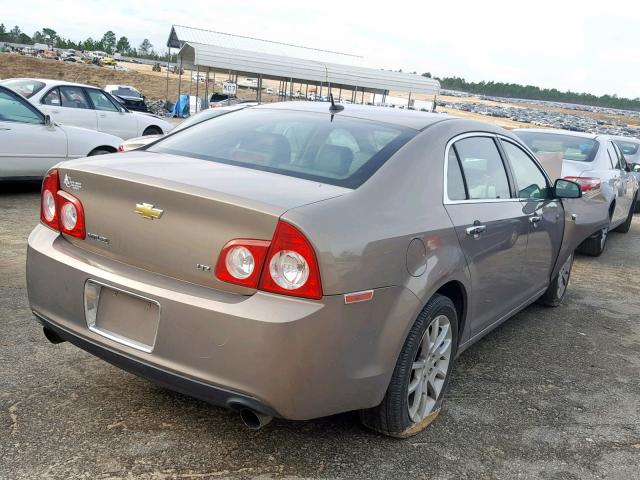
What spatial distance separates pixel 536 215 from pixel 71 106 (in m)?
10.9

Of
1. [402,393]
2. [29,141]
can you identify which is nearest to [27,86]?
[29,141]

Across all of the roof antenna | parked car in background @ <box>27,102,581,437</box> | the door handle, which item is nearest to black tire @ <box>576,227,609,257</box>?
parked car in background @ <box>27,102,581,437</box>

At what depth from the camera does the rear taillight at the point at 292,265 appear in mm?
2506

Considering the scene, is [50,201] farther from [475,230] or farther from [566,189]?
[566,189]

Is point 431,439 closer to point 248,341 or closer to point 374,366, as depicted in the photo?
point 374,366

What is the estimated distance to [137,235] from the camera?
280 centimetres

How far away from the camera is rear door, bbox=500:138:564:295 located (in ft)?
14.6

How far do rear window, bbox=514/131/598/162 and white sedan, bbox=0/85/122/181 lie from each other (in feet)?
20.0

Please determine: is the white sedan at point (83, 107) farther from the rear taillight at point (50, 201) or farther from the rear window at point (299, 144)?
the rear taillight at point (50, 201)

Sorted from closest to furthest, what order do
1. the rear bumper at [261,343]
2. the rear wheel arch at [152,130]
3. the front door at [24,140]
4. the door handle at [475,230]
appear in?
the rear bumper at [261,343], the door handle at [475,230], the front door at [24,140], the rear wheel arch at [152,130]

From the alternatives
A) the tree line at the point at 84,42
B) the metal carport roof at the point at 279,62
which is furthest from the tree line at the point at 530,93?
the metal carport roof at the point at 279,62

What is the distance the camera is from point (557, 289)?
5738 millimetres

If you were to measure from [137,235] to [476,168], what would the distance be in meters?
2.03

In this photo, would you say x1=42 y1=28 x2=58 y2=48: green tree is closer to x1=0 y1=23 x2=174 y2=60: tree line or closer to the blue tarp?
x1=0 y1=23 x2=174 y2=60: tree line
